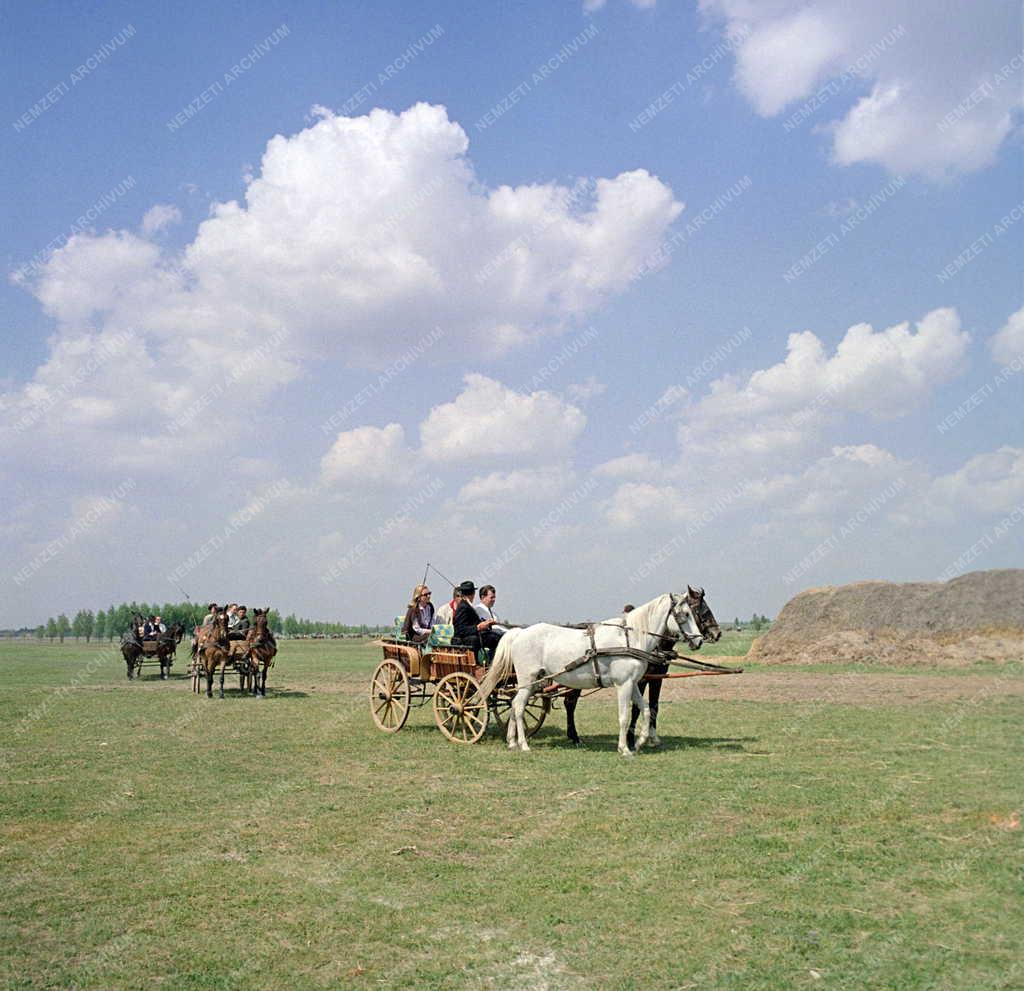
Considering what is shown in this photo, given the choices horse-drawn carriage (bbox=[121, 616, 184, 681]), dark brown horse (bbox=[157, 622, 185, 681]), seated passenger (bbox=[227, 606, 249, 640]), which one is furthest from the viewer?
dark brown horse (bbox=[157, 622, 185, 681])

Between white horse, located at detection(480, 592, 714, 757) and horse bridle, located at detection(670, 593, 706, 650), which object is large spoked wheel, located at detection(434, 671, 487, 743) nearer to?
white horse, located at detection(480, 592, 714, 757)

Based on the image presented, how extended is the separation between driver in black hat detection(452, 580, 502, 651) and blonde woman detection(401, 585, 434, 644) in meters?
1.12

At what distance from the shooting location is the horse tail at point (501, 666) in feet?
41.5

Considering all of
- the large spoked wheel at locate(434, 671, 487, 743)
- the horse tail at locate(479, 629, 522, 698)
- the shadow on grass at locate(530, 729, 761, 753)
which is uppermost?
the horse tail at locate(479, 629, 522, 698)

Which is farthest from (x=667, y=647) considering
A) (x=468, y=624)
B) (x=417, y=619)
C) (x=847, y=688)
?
(x=847, y=688)

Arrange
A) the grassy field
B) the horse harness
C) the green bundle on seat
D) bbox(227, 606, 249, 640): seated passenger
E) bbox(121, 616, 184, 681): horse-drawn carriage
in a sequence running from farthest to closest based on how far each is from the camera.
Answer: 1. bbox(121, 616, 184, 681): horse-drawn carriage
2. bbox(227, 606, 249, 640): seated passenger
3. the green bundle on seat
4. the horse harness
5. the grassy field

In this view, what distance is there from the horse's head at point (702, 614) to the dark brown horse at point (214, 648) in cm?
1331

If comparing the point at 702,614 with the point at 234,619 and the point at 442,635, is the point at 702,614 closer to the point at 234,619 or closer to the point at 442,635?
the point at 442,635

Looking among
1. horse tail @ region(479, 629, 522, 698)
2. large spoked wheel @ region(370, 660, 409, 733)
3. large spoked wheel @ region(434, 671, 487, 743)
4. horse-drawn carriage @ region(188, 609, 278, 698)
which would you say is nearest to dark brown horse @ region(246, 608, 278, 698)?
horse-drawn carriage @ region(188, 609, 278, 698)

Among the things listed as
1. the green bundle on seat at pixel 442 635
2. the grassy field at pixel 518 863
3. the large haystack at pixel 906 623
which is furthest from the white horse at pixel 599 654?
the large haystack at pixel 906 623

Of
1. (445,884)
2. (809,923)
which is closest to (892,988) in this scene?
(809,923)

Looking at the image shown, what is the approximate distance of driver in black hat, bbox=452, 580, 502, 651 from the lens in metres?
13.3

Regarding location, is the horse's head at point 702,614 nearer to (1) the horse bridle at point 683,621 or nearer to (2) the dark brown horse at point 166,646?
(1) the horse bridle at point 683,621

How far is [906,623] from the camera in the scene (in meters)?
29.0
